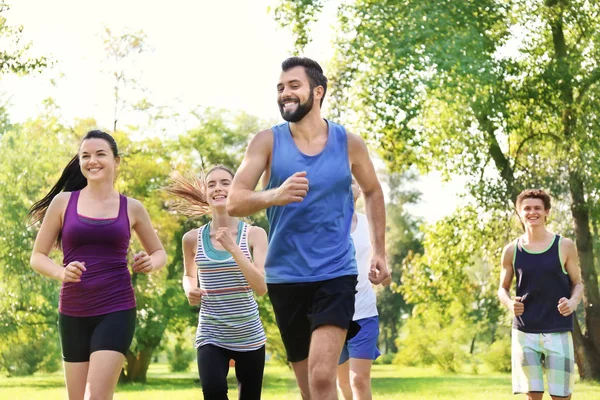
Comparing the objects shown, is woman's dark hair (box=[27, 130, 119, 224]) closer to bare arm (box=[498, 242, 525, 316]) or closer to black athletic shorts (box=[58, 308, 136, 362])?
black athletic shorts (box=[58, 308, 136, 362])

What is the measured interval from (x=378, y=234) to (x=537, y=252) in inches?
133

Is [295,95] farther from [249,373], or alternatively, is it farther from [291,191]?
[249,373]

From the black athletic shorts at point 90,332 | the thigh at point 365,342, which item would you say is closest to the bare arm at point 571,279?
the thigh at point 365,342

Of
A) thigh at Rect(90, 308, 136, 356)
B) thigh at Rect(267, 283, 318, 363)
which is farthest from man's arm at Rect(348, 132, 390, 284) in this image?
thigh at Rect(90, 308, 136, 356)

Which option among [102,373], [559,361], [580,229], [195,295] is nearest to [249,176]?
[102,373]

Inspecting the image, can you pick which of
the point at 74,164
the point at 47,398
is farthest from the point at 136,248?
the point at 74,164

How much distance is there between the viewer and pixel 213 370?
22.1 feet

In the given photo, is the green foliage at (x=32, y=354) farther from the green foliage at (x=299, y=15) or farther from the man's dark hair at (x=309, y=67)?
the man's dark hair at (x=309, y=67)

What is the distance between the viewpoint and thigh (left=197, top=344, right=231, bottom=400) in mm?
6664

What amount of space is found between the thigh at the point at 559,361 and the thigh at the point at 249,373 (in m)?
3.05

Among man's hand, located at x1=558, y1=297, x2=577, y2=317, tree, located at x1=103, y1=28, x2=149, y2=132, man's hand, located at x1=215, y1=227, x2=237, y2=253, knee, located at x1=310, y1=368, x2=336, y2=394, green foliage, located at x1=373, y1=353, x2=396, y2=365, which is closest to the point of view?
knee, located at x1=310, y1=368, x2=336, y2=394

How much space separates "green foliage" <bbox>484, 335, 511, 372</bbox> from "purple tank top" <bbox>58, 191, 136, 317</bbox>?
3492cm

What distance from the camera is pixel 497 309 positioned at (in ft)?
85.8

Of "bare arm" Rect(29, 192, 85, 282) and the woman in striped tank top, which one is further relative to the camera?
the woman in striped tank top
